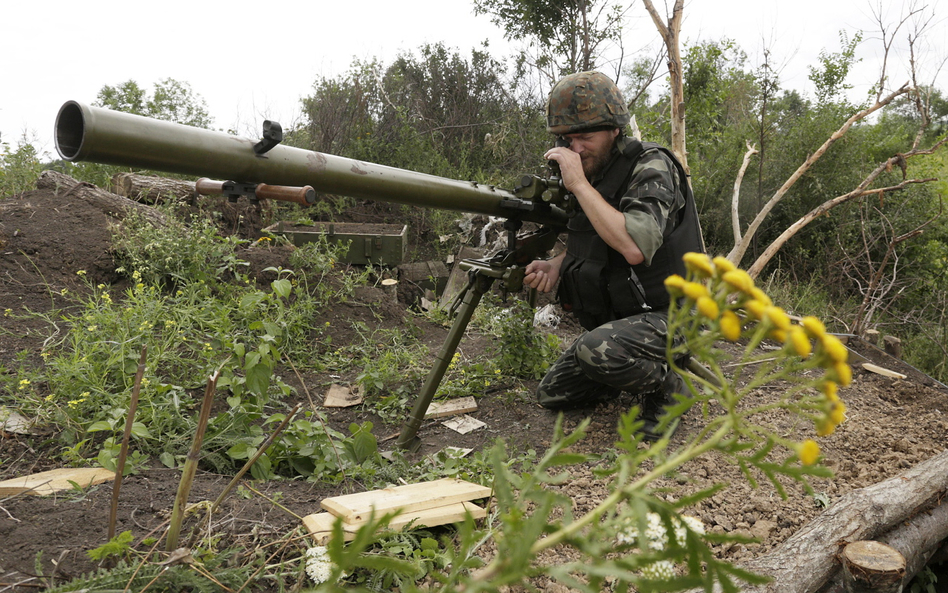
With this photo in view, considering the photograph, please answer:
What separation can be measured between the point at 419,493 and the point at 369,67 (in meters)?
8.58

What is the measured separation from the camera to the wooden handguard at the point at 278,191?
5.73 feet

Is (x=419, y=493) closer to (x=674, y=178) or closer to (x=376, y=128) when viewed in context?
(x=674, y=178)

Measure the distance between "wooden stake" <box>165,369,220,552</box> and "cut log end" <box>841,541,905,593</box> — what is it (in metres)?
1.92

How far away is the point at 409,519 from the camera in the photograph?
1.88 meters

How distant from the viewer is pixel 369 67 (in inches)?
367

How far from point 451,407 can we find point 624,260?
130 cm

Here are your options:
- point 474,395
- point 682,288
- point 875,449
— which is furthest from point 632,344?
point 682,288

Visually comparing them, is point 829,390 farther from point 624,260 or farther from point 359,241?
point 359,241

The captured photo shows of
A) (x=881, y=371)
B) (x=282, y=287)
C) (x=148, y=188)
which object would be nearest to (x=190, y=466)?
(x=282, y=287)

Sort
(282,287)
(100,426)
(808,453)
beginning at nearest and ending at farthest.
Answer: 1. (808,453)
2. (100,426)
3. (282,287)

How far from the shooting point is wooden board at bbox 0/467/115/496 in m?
1.77

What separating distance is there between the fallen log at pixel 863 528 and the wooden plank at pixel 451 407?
1.84 meters

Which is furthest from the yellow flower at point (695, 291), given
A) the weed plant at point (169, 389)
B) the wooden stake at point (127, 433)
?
the weed plant at point (169, 389)

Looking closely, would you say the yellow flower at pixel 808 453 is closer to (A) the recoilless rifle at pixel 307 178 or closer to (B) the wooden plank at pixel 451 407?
(A) the recoilless rifle at pixel 307 178
